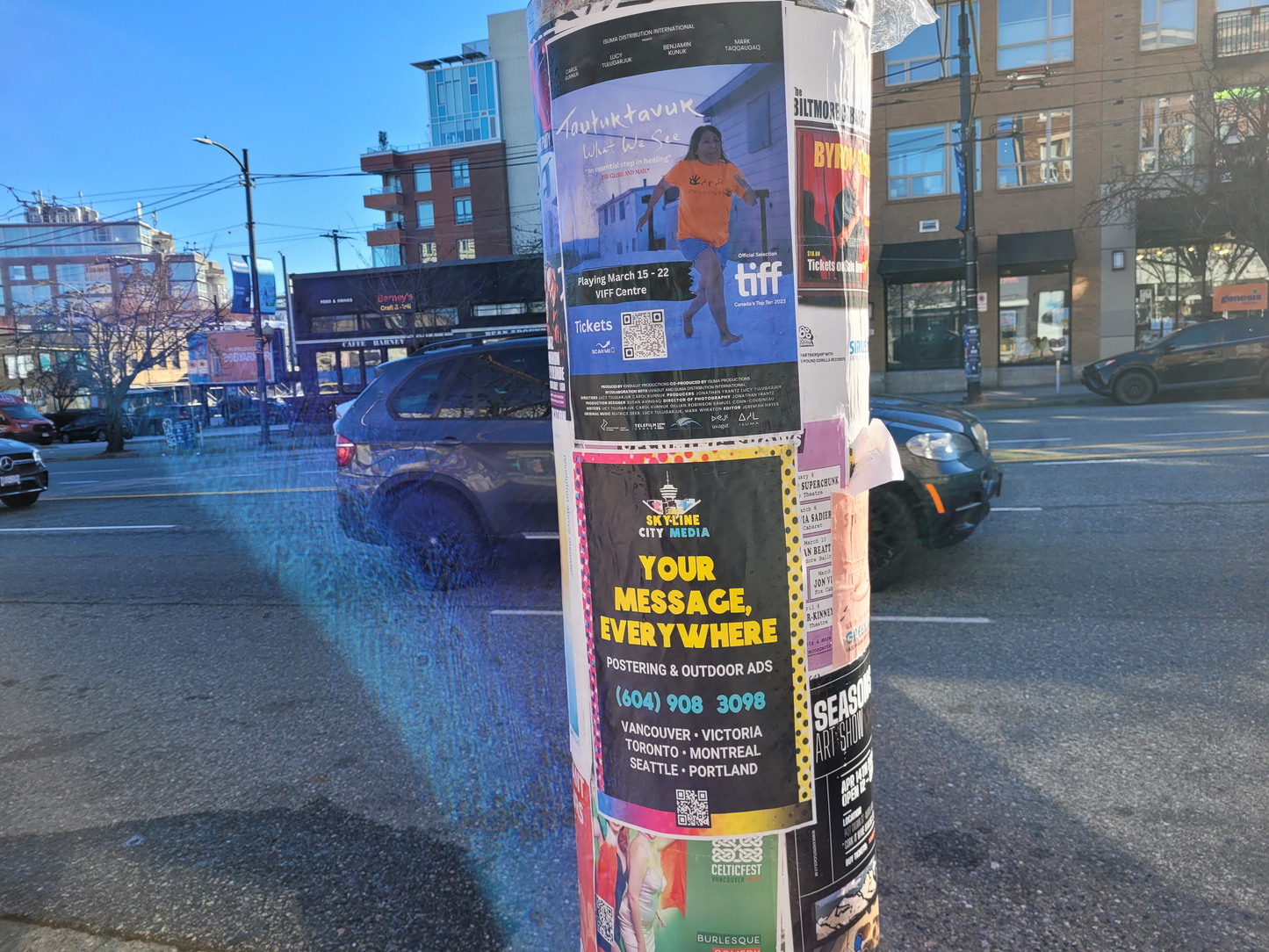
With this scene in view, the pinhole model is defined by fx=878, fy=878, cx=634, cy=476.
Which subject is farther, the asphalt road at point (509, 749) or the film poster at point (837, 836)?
the asphalt road at point (509, 749)

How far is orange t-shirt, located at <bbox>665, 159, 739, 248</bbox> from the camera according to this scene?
1.59 metres

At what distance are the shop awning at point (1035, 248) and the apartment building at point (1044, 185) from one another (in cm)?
5

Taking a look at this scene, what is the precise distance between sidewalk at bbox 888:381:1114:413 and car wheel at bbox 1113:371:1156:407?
1.27 feet

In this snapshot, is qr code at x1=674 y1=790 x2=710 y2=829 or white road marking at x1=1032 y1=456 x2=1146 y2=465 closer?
qr code at x1=674 y1=790 x2=710 y2=829

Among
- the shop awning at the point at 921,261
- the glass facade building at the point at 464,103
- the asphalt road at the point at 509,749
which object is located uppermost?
the glass facade building at the point at 464,103

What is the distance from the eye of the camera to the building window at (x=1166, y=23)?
2531 centimetres

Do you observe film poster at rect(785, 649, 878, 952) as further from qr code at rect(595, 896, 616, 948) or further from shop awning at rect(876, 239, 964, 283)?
shop awning at rect(876, 239, 964, 283)

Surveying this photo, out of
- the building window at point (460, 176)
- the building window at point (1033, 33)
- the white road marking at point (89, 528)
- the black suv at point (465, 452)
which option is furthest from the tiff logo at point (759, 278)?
the building window at point (460, 176)

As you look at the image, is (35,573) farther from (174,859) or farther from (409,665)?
(174,859)

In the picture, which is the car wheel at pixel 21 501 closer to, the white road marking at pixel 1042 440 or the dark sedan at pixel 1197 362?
the white road marking at pixel 1042 440

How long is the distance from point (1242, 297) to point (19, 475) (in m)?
28.8

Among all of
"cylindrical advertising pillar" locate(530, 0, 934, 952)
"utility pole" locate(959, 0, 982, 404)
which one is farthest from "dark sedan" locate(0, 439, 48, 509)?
"utility pole" locate(959, 0, 982, 404)

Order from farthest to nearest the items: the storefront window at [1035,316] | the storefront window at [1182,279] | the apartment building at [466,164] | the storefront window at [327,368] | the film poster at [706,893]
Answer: the apartment building at [466,164] → the storefront window at [327,368] → the storefront window at [1035,316] → the storefront window at [1182,279] → the film poster at [706,893]

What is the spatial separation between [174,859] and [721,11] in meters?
3.35
